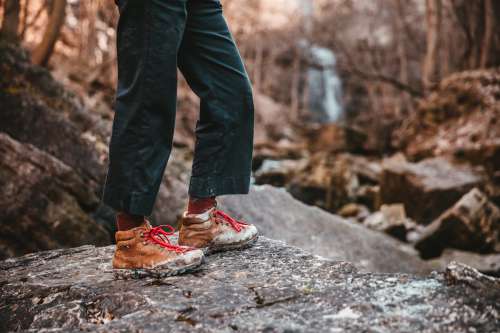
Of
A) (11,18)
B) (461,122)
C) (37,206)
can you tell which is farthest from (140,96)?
(461,122)

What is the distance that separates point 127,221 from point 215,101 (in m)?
0.65

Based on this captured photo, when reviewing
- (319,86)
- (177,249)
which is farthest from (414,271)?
(319,86)

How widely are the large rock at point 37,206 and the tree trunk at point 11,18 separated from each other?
265 centimetres

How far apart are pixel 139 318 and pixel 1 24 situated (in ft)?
17.9

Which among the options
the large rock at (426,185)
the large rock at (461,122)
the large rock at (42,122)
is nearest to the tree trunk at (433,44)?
the large rock at (461,122)

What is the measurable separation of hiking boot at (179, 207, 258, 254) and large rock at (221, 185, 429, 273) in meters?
1.72

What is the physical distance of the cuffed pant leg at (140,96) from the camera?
1759mm

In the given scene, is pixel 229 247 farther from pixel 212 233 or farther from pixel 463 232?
pixel 463 232

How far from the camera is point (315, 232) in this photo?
4.15 meters

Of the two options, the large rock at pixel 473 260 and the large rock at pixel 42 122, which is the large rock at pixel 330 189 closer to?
the large rock at pixel 473 260

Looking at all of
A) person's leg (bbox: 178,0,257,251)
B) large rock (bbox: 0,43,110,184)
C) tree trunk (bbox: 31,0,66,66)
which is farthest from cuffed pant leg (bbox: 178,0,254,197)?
tree trunk (bbox: 31,0,66,66)

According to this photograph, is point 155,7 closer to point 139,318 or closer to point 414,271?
point 139,318

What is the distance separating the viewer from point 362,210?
7730 mm

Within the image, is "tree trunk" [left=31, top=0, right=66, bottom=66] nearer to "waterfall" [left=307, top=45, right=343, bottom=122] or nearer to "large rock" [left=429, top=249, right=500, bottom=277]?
"large rock" [left=429, top=249, right=500, bottom=277]
